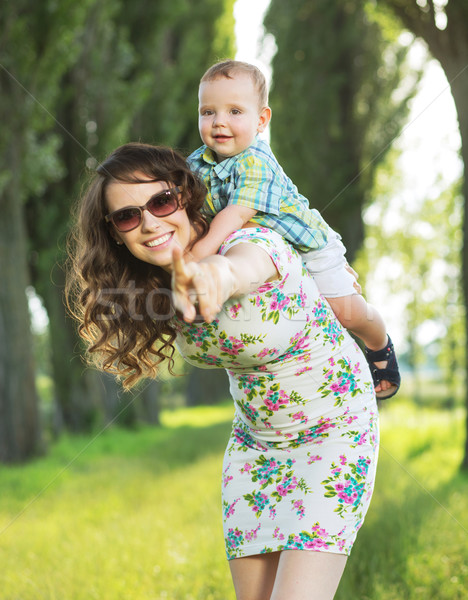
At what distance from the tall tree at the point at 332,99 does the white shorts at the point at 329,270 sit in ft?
36.2

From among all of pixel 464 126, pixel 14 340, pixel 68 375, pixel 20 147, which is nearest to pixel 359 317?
pixel 464 126

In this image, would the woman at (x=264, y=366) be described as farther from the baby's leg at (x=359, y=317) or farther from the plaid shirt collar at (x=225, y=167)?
the baby's leg at (x=359, y=317)

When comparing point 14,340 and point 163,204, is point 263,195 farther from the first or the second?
point 14,340

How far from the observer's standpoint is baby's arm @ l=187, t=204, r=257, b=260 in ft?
6.43

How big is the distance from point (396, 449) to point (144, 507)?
4.02 m

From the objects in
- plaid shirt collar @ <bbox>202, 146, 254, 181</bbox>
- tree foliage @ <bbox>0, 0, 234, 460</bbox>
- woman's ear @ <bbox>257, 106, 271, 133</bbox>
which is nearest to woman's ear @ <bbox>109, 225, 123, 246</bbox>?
plaid shirt collar @ <bbox>202, 146, 254, 181</bbox>

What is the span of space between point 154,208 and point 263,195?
1.10 ft

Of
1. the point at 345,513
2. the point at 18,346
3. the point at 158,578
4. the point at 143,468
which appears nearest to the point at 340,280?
the point at 345,513

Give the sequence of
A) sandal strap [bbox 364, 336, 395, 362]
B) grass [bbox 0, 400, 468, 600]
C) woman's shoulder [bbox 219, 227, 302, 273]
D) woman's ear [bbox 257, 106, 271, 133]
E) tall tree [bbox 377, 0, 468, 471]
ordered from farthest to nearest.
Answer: tall tree [bbox 377, 0, 468, 471] → grass [bbox 0, 400, 468, 600] → sandal strap [bbox 364, 336, 395, 362] → woman's ear [bbox 257, 106, 271, 133] → woman's shoulder [bbox 219, 227, 302, 273]

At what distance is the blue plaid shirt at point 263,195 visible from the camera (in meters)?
2.09

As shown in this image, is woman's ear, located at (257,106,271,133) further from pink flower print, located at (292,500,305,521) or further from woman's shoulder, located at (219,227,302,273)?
pink flower print, located at (292,500,305,521)

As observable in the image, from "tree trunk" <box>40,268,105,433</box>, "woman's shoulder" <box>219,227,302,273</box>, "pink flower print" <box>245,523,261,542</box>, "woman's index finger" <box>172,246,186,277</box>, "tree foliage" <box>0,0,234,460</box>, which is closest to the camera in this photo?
"woman's index finger" <box>172,246,186,277</box>

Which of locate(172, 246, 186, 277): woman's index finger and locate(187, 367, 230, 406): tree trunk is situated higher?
locate(172, 246, 186, 277): woman's index finger

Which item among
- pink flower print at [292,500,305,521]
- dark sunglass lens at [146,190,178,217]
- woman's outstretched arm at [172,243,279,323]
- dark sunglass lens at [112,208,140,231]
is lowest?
pink flower print at [292,500,305,521]
